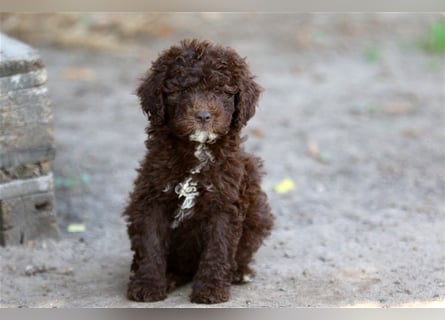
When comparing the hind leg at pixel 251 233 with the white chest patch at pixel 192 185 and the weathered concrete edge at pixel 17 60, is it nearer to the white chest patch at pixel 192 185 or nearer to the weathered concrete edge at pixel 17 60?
the white chest patch at pixel 192 185

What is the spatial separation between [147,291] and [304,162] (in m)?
3.33

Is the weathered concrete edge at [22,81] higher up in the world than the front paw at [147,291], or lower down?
higher up

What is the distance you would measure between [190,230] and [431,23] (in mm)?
7828

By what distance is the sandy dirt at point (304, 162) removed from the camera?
602cm

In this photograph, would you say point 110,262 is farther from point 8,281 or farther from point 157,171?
point 157,171

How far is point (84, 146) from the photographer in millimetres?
8727

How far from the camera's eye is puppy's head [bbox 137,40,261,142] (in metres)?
5.21

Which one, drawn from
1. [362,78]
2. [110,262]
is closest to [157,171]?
[110,262]

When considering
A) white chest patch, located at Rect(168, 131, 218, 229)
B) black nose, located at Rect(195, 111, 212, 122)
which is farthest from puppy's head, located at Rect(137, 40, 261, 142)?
white chest patch, located at Rect(168, 131, 218, 229)

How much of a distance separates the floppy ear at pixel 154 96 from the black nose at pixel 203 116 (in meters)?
0.30

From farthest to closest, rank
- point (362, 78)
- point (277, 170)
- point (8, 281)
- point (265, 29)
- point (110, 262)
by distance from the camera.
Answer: point (265, 29) → point (362, 78) → point (277, 170) → point (110, 262) → point (8, 281)

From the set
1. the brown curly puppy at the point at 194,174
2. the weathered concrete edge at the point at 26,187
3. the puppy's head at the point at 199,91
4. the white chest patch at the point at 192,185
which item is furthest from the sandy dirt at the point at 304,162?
the puppy's head at the point at 199,91

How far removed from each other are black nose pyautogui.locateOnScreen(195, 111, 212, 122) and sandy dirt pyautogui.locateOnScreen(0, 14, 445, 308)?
1.09 metres

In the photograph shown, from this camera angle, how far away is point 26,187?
256 inches
